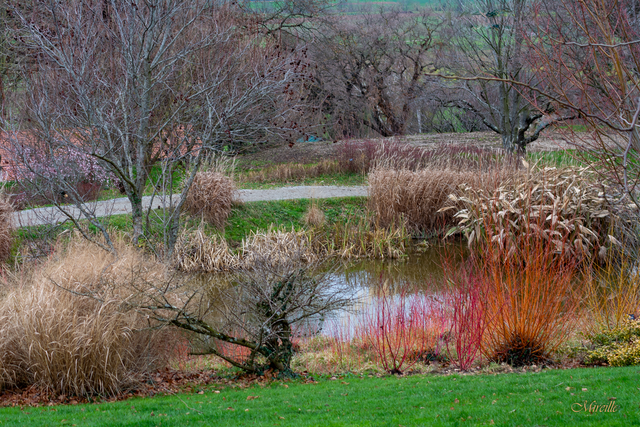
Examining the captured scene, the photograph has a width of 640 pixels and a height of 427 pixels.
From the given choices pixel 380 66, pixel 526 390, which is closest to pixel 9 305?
pixel 526 390

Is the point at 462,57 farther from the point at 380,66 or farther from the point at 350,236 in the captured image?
the point at 380,66

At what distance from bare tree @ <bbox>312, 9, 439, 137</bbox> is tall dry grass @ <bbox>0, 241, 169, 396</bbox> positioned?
18.1 m

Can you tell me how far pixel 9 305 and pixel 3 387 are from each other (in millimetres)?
746

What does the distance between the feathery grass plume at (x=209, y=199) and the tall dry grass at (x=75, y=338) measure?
689 centimetres

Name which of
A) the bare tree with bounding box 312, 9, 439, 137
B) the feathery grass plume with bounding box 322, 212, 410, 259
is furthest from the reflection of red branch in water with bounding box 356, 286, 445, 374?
the bare tree with bounding box 312, 9, 439, 137

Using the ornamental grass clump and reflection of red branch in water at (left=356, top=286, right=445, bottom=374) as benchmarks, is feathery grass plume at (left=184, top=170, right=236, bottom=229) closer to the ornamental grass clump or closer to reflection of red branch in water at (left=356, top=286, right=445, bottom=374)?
reflection of red branch in water at (left=356, top=286, right=445, bottom=374)

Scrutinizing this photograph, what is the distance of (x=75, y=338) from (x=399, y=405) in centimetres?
281

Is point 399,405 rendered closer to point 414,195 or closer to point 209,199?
point 209,199

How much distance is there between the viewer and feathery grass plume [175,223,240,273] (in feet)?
36.9

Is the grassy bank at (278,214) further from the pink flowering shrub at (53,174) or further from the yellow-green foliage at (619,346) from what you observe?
the yellow-green foliage at (619,346)

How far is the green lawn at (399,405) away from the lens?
3.89 m

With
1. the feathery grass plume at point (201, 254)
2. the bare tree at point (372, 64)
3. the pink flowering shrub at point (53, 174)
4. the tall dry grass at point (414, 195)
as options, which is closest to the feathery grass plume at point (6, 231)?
the pink flowering shrub at point (53, 174)

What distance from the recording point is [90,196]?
47.1 ft

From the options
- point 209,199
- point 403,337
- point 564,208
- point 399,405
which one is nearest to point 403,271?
point 564,208
